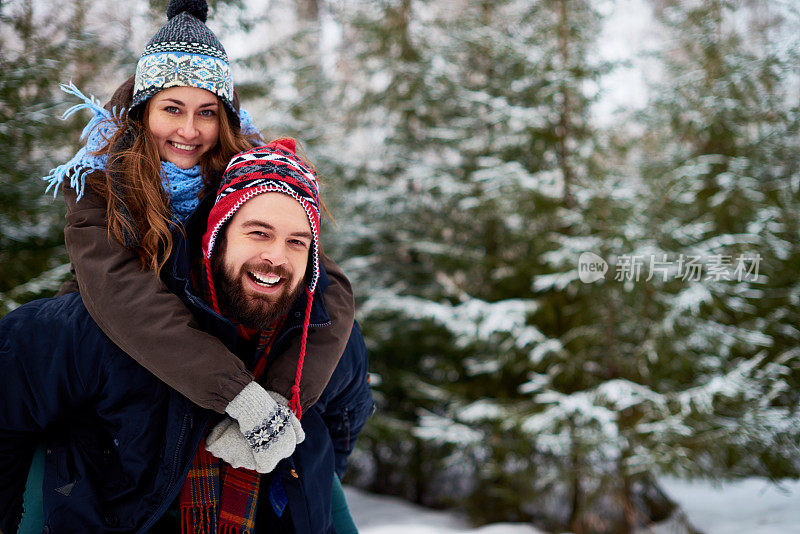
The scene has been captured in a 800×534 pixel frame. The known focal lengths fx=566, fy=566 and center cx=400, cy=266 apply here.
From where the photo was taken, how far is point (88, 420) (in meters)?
1.67

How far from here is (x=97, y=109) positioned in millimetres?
1903

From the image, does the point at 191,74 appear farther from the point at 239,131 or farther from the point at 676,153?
the point at 676,153

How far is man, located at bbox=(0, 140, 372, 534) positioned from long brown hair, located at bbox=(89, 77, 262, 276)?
0.26 ft

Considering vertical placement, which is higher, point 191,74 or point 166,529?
point 191,74

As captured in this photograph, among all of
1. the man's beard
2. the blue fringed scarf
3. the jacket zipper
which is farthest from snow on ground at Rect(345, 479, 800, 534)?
the blue fringed scarf

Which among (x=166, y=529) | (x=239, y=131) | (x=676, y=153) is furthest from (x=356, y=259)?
(x=166, y=529)

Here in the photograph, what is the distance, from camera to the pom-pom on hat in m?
1.86

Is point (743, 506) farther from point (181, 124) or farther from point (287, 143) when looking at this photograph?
point (181, 124)

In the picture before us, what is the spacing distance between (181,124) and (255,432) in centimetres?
103

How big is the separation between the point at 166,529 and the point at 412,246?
4013 mm

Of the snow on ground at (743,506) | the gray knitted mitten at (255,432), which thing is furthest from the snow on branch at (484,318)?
the gray knitted mitten at (255,432)

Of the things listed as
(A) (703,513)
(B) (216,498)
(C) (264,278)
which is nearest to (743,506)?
(A) (703,513)

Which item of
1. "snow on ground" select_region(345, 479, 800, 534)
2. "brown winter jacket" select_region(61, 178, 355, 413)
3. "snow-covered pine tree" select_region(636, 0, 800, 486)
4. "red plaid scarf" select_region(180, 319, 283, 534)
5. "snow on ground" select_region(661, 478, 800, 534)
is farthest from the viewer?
"snow on ground" select_region(345, 479, 800, 534)

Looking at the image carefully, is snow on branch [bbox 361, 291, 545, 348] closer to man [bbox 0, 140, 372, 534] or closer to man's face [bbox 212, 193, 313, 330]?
man [bbox 0, 140, 372, 534]
